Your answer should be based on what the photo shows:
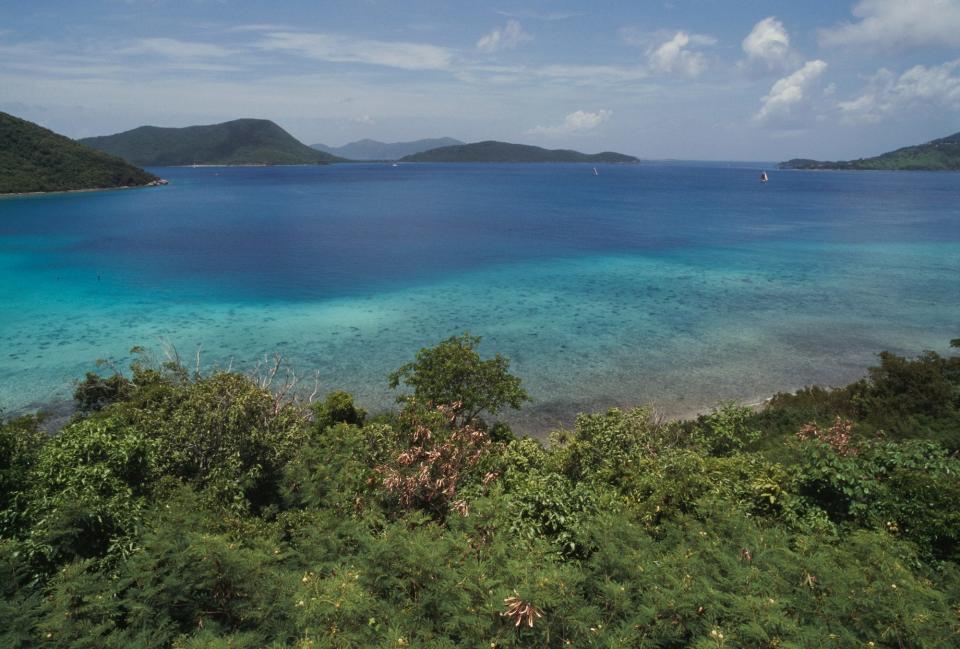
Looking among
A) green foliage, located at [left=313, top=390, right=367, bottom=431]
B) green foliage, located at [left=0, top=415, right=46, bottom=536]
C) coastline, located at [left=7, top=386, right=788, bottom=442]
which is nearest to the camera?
green foliage, located at [left=0, top=415, right=46, bottom=536]

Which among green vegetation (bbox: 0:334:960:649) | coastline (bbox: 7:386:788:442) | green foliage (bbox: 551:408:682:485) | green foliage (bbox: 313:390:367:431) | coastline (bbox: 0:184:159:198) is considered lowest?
coastline (bbox: 7:386:788:442)

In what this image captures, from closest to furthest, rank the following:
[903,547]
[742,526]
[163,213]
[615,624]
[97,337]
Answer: [615,624]
[903,547]
[742,526]
[97,337]
[163,213]

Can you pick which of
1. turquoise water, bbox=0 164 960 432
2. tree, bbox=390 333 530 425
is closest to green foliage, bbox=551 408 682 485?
tree, bbox=390 333 530 425

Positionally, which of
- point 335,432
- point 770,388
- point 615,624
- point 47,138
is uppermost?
point 47,138

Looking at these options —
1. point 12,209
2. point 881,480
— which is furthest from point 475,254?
point 12,209

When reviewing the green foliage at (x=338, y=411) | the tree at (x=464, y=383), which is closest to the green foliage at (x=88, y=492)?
the green foliage at (x=338, y=411)

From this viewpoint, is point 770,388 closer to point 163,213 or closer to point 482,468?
point 482,468

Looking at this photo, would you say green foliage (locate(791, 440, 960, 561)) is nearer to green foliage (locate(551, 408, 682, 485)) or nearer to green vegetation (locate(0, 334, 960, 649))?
green vegetation (locate(0, 334, 960, 649))

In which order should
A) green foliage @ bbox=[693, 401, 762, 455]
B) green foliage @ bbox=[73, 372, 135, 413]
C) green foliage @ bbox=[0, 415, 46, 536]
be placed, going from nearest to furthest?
green foliage @ bbox=[0, 415, 46, 536]
green foliage @ bbox=[693, 401, 762, 455]
green foliage @ bbox=[73, 372, 135, 413]
